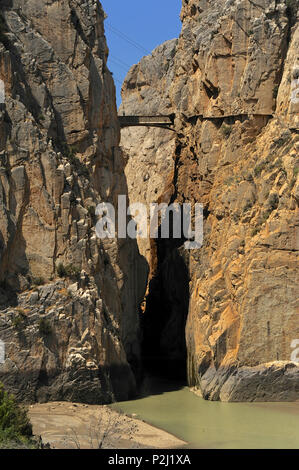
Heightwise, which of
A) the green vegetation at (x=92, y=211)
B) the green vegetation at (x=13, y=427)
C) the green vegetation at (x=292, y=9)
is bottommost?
the green vegetation at (x=13, y=427)

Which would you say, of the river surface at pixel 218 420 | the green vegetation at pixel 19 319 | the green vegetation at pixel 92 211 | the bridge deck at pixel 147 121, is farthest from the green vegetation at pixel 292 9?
the green vegetation at pixel 19 319

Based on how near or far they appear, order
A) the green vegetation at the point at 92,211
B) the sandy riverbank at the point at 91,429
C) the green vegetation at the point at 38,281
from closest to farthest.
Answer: the sandy riverbank at the point at 91,429 < the green vegetation at the point at 38,281 < the green vegetation at the point at 92,211

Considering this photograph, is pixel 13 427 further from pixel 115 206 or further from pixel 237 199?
pixel 237 199

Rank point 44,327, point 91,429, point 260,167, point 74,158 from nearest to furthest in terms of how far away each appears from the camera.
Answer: point 91,429 → point 44,327 → point 74,158 → point 260,167

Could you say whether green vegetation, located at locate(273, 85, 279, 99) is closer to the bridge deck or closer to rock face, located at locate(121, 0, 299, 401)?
rock face, located at locate(121, 0, 299, 401)

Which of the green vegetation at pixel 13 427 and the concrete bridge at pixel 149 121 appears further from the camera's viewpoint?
the concrete bridge at pixel 149 121

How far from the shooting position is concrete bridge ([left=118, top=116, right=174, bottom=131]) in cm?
5512

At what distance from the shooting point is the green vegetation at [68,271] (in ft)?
123

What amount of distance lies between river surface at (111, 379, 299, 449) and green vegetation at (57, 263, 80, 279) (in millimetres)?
6526

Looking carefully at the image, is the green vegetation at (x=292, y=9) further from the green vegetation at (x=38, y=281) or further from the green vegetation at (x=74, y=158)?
the green vegetation at (x=38, y=281)

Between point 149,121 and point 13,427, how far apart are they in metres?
33.7

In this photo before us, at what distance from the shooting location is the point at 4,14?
40.3 meters

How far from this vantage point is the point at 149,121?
56.1 m

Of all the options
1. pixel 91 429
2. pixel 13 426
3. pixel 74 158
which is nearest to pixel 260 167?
pixel 74 158
